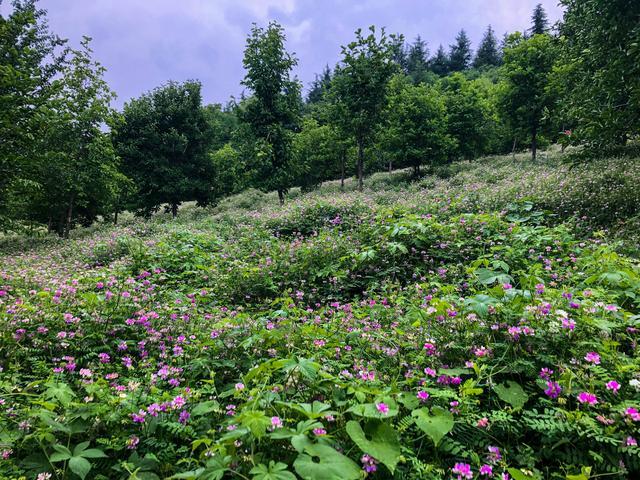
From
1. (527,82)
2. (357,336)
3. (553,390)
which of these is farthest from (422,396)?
(527,82)

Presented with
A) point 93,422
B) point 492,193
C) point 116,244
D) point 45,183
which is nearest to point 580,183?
point 492,193

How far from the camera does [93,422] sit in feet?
8.26

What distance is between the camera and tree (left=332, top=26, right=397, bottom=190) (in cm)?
2544

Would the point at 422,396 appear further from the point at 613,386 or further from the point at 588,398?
the point at 613,386

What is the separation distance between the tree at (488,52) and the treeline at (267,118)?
77.4 meters

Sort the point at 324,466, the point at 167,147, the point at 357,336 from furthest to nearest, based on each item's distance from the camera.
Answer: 1. the point at 167,147
2. the point at 357,336
3. the point at 324,466

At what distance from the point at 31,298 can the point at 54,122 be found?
20.0 m

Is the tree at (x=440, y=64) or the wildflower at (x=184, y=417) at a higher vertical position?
the tree at (x=440, y=64)

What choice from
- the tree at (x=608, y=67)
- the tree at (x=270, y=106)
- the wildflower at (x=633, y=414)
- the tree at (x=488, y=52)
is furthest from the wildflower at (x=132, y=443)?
the tree at (x=488, y=52)

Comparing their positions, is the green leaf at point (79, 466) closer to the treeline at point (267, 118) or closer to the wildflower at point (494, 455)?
the wildflower at point (494, 455)

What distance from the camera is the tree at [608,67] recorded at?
10.2 meters

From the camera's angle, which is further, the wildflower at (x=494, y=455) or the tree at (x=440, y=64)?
the tree at (x=440, y=64)

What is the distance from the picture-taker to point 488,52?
10338 centimetres

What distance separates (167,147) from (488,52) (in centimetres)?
11050
